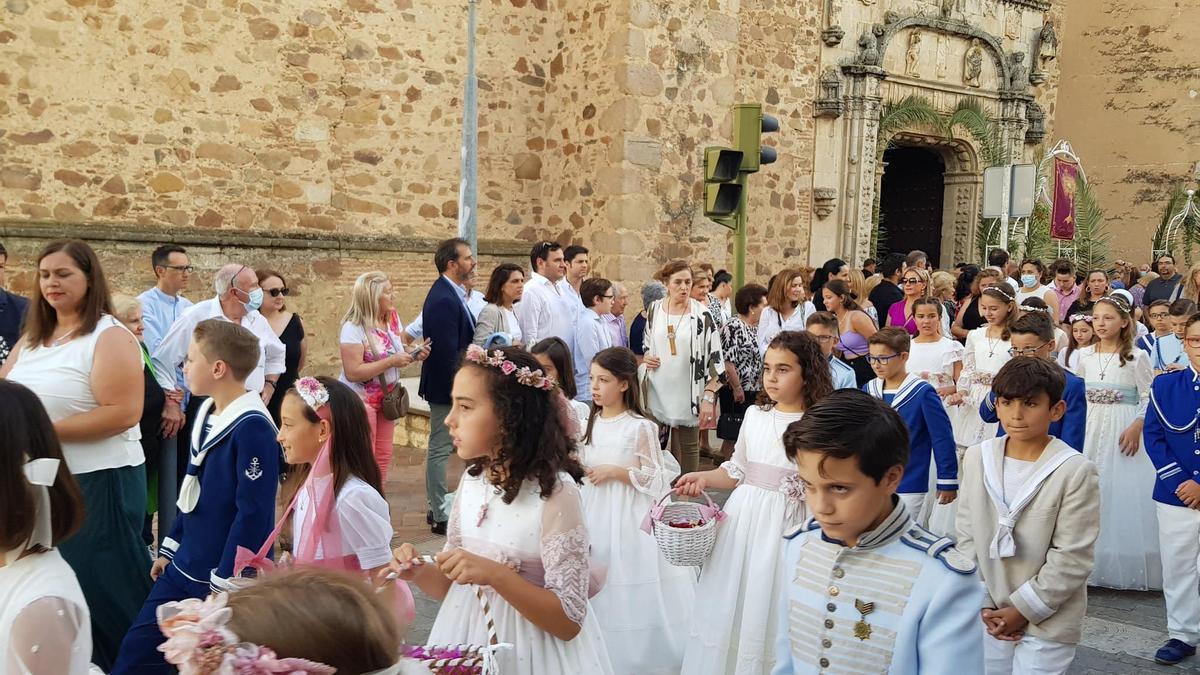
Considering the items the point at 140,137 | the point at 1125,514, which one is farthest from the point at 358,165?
the point at 1125,514

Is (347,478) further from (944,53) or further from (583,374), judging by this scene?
(944,53)

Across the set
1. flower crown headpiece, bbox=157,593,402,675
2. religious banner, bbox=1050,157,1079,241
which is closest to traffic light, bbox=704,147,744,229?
flower crown headpiece, bbox=157,593,402,675

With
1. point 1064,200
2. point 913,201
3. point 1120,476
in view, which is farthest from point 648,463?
point 1064,200

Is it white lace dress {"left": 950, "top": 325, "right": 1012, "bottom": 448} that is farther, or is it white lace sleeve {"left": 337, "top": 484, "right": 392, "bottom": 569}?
white lace dress {"left": 950, "top": 325, "right": 1012, "bottom": 448}

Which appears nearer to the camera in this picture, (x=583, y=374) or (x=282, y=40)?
(x=583, y=374)

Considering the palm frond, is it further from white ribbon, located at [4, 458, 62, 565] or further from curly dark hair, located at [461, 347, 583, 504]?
white ribbon, located at [4, 458, 62, 565]

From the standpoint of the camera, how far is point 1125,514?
20.2 feet

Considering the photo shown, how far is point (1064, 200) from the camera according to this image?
18.4 metres

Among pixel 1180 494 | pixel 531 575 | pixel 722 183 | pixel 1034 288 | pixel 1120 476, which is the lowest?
pixel 1120 476

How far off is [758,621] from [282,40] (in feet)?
31.3

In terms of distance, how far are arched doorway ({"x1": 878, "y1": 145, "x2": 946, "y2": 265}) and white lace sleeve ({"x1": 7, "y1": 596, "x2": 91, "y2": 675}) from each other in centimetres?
1727

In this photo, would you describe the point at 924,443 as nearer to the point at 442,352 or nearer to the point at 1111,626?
the point at 1111,626

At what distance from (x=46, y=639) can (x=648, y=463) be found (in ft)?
10.1

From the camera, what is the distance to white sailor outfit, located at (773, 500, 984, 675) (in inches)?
85.8
